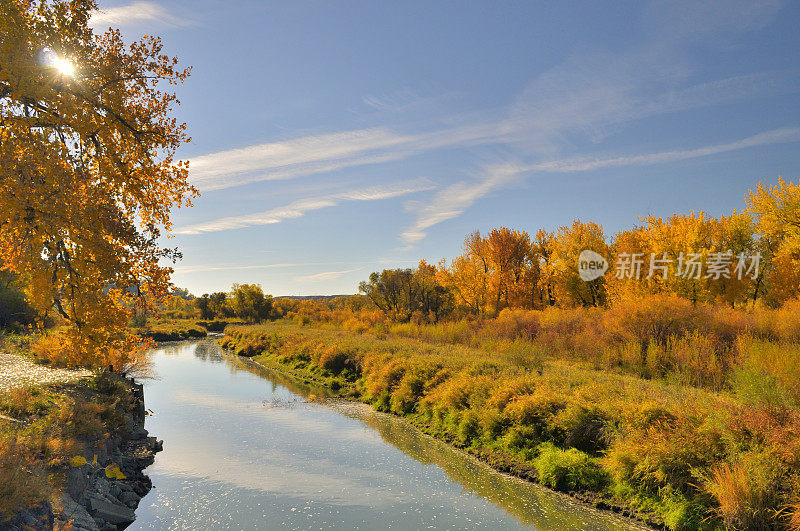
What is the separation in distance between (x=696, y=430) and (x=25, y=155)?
15.4 metres

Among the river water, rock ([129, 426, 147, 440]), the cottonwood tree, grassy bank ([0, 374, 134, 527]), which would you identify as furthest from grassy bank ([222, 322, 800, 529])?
the cottonwood tree

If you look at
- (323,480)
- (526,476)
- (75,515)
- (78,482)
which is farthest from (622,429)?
(78,482)

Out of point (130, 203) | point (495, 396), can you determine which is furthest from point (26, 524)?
point (495, 396)

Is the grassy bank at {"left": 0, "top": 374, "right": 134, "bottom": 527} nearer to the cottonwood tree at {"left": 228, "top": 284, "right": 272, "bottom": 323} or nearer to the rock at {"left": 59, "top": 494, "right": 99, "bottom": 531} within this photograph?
the rock at {"left": 59, "top": 494, "right": 99, "bottom": 531}

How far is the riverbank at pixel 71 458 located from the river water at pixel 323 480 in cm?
79

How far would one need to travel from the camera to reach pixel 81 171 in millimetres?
9883

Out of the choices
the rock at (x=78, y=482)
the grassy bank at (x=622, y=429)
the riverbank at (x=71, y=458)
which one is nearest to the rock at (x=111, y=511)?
the riverbank at (x=71, y=458)

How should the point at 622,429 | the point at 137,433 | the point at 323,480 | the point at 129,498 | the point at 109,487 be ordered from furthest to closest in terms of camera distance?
1. the point at 137,433
2. the point at 323,480
3. the point at 622,429
4. the point at 129,498
5. the point at 109,487

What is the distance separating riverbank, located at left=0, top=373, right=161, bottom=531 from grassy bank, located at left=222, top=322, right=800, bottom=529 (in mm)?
10738

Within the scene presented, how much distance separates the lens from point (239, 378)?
32.5 meters

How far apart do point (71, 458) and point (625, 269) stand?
44.7 m

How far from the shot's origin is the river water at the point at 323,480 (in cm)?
1053

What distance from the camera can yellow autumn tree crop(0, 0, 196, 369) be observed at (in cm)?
855

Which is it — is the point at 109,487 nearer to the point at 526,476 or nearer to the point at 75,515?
the point at 75,515
